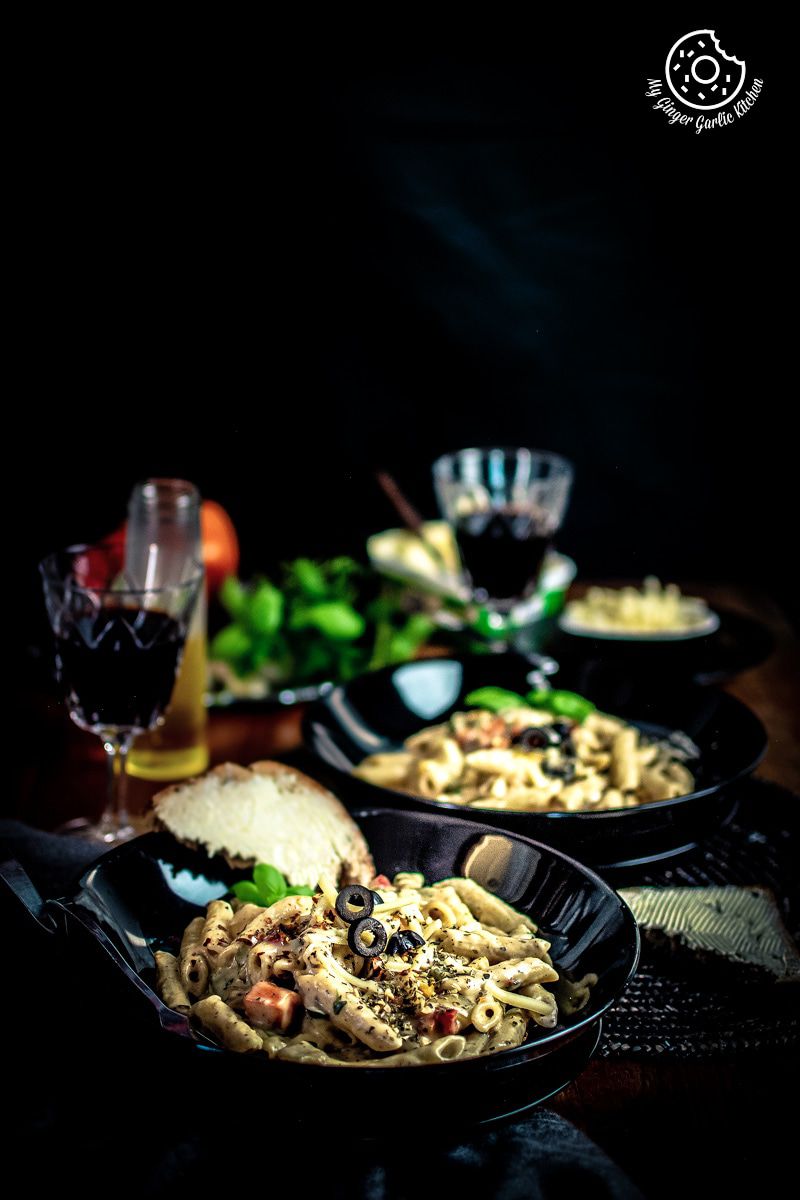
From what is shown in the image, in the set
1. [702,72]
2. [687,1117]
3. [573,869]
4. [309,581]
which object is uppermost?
[702,72]

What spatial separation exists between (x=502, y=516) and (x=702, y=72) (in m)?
1.04

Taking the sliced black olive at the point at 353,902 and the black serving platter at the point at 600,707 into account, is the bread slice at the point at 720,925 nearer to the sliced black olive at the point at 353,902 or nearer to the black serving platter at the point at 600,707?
the black serving platter at the point at 600,707

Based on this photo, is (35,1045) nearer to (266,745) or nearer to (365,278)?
(266,745)

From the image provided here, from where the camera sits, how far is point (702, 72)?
256 cm

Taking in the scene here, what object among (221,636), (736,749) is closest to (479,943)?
(736,749)

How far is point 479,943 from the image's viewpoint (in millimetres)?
1503

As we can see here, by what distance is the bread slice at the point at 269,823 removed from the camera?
176 centimetres

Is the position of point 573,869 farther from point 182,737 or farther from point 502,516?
point 502,516

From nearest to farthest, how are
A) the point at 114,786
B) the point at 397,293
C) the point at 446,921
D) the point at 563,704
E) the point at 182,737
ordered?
the point at 446,921 < the point at 114,786 < the point at 563,704 < the point at 182,737 < the point at 397,293

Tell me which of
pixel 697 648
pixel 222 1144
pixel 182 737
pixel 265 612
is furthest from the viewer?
pixel 697 648


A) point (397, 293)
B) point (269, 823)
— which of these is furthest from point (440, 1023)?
point (397, 293)

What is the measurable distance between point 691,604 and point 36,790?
5.84 ft

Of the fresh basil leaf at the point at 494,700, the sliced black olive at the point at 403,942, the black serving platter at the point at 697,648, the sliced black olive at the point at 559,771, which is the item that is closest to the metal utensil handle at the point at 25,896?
the sliced black olive at the point at 403,942

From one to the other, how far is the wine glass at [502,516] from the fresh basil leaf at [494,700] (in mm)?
558
